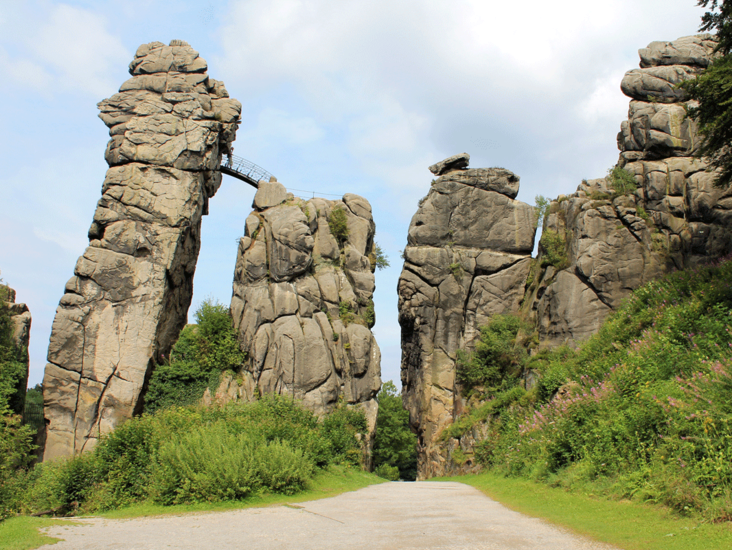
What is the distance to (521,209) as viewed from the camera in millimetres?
40281

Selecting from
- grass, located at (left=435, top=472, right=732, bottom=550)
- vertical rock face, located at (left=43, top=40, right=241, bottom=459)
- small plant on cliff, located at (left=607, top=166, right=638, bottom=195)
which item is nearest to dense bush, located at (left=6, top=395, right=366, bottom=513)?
grass, located at (left=435, top=472, right=732, bottom=550)

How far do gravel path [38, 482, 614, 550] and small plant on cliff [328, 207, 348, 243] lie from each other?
2745 centimetres

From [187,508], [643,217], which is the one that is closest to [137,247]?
[187,508]

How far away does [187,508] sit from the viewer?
1052 centimetres

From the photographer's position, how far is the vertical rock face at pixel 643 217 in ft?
103

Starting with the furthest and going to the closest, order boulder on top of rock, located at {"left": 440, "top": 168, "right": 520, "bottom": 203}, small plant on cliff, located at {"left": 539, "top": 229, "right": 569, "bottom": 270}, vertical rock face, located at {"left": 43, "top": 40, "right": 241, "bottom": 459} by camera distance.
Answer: boulder on top of rock, located at {"left": 440, "top": 168, "right": 520, "bottom": 203} → small plant on cliff, located at {"left": 539, "top": 229, "right": 569, "bottom": 270} → vertical rock face, located at {"left": 43, "top": 40, "right": 241, "bottom": 459}

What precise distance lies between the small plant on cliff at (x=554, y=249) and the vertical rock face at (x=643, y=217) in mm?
93

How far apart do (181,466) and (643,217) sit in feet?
104

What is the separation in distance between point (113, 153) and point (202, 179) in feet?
19.2

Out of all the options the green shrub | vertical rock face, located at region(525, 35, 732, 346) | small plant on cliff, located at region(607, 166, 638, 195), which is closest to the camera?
vertical rock face, located at region(525, 35, 732, 346)

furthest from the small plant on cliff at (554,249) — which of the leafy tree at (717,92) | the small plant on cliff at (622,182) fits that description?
the leafy tree at (717,92)

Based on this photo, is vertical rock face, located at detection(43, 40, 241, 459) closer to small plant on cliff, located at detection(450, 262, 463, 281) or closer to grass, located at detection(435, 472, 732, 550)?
small plant on cliff, located at detection(450, 262, 463, 281)

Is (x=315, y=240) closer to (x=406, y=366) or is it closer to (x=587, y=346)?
(x=406, y=366)

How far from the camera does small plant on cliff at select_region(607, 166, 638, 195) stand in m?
34.0
